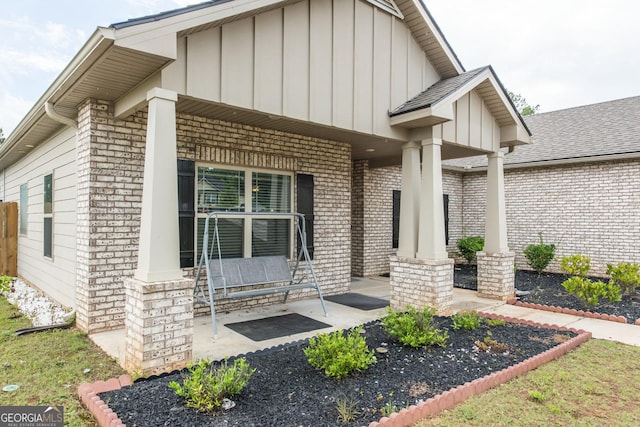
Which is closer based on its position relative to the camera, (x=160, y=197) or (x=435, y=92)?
(x=160, y=197)

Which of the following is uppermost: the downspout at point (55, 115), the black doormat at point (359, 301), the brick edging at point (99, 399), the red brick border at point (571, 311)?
the downspout at point (55, 115)

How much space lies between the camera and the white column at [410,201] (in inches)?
238

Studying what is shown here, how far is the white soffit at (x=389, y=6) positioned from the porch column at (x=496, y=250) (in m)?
3.00

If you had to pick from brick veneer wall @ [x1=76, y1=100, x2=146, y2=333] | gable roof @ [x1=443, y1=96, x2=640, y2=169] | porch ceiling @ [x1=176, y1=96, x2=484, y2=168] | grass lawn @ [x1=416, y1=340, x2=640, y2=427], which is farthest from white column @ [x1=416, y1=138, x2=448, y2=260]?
gable roof @ [x1=443, y1=96, x2=640, y2=169]

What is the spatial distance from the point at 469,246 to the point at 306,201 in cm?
622

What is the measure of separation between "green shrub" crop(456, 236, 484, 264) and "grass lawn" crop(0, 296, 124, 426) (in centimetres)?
935

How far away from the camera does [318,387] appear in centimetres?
326

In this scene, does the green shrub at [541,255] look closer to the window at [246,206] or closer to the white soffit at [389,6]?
the window at [246,206]

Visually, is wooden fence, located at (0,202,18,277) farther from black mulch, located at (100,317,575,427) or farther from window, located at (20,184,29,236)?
black mulch, located at (100,317,575,427)

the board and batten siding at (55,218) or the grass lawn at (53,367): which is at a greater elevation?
the board and batten siding at (55,218)

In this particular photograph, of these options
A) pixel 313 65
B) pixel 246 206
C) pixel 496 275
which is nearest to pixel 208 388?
pixel 246 206

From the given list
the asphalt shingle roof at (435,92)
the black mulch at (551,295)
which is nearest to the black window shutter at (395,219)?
the black mulch at (551,295)

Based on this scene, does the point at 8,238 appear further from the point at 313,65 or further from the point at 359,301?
the point at 313,65

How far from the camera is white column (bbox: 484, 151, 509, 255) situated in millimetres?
7180
